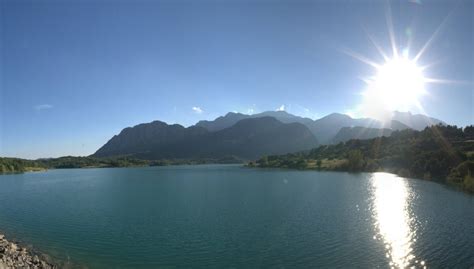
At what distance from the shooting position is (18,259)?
30938 mm

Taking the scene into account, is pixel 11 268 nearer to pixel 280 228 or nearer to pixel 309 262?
pixel 309 262

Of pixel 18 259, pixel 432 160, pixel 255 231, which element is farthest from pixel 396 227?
pixel 432 160

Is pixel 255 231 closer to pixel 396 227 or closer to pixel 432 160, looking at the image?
pixel 396 227

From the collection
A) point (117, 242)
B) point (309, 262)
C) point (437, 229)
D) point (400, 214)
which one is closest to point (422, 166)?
point (400, 214)

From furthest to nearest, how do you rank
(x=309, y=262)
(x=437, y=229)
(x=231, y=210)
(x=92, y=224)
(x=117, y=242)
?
(x=231, y=210) < (x=92, y=224) < (x=437, y=229) < (x=117, y=242) < (x=309, y=262)

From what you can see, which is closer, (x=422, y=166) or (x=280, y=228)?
(x=280, y=228)

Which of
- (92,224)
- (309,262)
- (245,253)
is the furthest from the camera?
(92,224)

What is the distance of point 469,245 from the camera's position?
36.7 m

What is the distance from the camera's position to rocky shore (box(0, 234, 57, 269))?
28.9m

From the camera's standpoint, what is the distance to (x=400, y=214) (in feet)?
180

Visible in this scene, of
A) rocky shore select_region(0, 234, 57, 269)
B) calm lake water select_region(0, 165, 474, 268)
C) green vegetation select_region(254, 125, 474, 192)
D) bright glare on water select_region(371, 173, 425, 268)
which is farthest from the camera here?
green vegetation select_region(254, 125, 474, 192)

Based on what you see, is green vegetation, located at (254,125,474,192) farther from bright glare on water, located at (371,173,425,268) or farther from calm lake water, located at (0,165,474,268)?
calm lake water, located at (0,165,474,268)

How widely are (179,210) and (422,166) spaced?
347ft

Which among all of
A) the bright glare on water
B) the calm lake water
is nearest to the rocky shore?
the calm lake water
